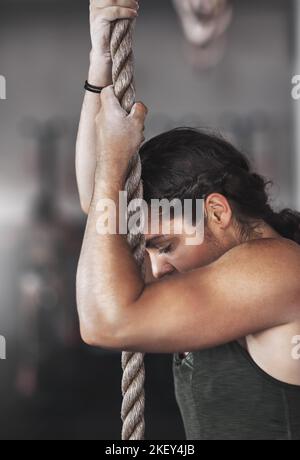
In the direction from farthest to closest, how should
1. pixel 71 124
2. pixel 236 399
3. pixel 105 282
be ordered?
pixel 71 124, pixel 236 399, pixel 105 282

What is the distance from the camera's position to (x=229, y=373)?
0.85 metres

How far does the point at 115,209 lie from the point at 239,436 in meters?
0.32

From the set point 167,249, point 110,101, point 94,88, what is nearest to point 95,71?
point 94,88

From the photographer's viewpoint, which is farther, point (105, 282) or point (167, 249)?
point (167, 249)

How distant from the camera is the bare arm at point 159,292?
0.71 metres

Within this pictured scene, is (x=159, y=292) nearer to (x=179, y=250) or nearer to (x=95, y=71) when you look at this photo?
(x=179, y=250)

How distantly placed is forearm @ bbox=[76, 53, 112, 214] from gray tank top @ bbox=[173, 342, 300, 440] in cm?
Answer: 25

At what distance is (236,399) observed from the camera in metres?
0.84

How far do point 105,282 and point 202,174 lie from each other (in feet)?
0.83

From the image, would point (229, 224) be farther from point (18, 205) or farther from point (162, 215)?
point (18, 205)

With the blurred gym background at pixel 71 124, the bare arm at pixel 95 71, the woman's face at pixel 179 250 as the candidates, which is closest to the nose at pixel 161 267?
the woman's face at pixel 179 250

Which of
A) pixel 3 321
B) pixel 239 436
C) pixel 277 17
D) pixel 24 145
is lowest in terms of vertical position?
pixel 239 436

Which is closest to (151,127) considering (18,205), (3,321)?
(18,205)

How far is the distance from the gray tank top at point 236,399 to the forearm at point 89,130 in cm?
25
